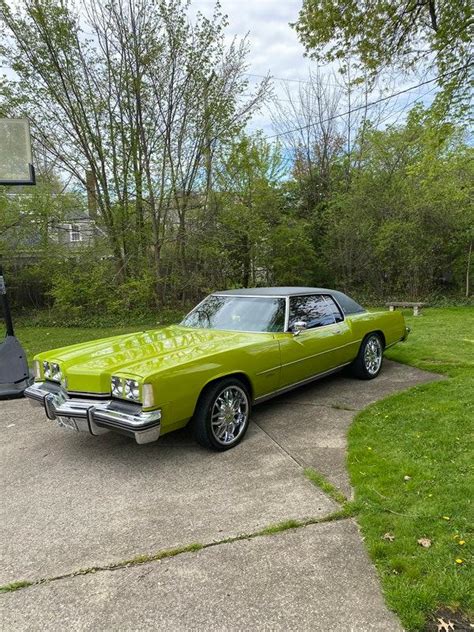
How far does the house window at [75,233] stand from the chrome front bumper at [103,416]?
9.87 meters

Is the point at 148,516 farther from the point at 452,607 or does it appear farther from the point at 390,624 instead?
the point at 452,607

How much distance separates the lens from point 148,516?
2.62 m

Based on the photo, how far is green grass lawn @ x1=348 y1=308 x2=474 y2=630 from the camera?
1925 millimetres

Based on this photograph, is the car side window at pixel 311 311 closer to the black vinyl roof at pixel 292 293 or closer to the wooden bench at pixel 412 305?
the black vinyl roof at pixel 292 293

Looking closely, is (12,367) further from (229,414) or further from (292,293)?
(292,293)

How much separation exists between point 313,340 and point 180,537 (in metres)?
2.64

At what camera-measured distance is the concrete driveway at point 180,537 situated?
→ 6.15ft

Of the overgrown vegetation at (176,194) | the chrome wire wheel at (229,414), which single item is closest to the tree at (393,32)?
the overgrown vegetation at (176,194)

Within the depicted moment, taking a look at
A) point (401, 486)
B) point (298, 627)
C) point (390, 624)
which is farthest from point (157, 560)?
point (401, 486)

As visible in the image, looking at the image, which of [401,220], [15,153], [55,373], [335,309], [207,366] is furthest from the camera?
[401,220]

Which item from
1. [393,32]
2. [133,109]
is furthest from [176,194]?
[393,32]

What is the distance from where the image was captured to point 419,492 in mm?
2705

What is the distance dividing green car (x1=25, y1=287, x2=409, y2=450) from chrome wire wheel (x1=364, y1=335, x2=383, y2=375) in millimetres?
172

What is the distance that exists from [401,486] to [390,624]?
1.14 meters
